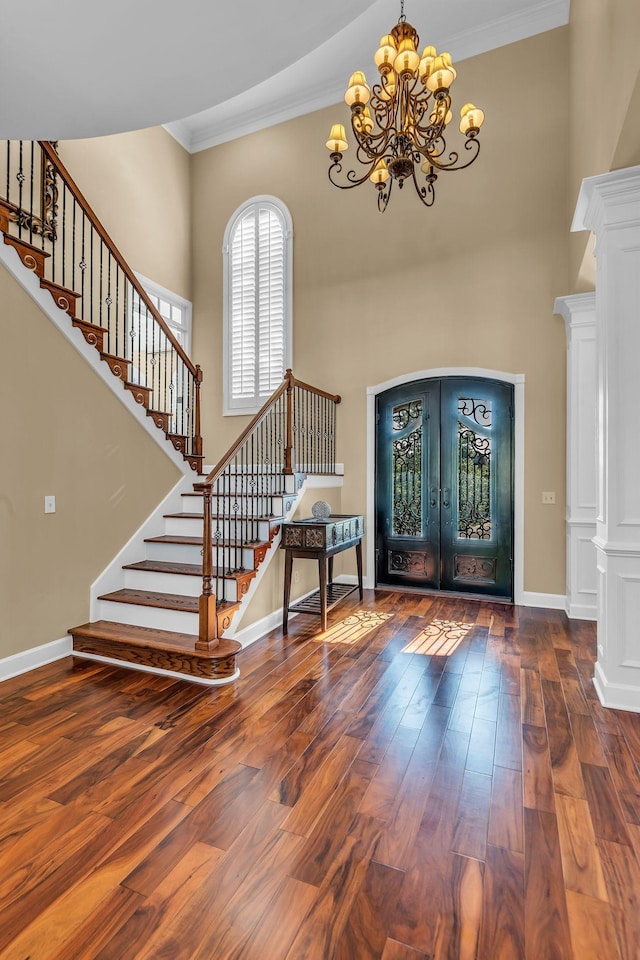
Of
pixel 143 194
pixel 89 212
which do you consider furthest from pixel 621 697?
pixel 143 194

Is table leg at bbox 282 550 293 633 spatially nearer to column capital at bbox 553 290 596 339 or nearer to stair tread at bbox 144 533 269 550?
stair tread at bbox 144 533 269 550

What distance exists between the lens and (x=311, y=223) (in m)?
6.07

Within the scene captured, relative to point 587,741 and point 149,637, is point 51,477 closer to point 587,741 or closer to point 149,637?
point 149,637

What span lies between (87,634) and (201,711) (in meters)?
1.26

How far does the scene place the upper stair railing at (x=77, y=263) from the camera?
3799 millimetres

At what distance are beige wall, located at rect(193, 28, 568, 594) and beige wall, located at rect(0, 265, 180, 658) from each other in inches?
104

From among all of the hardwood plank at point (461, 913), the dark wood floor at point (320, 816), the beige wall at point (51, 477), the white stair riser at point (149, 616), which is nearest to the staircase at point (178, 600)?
the white stair riser at point (149, 616)

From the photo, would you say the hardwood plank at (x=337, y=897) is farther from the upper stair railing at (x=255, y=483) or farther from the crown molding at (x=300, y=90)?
the crown molding at (x=300, y=90)

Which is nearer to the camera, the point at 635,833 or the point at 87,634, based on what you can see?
the point at 635,833

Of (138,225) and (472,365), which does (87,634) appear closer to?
(472,365)

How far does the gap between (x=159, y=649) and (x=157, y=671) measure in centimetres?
17

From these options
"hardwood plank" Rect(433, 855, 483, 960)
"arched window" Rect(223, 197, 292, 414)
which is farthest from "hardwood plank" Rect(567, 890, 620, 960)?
"arched window" Rect(223, 197, 292, 414)

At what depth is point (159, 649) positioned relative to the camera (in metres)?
3.25

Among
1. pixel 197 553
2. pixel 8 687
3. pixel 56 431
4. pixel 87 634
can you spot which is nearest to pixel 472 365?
pixel 197 553
